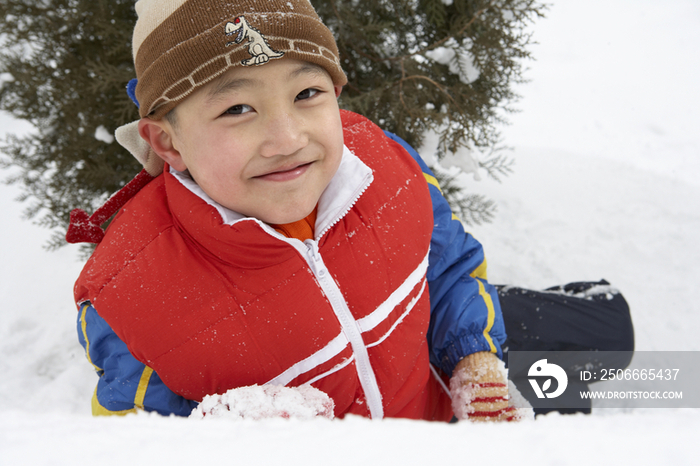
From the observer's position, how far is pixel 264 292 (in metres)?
1.03

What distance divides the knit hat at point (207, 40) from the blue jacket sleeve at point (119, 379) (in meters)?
0.59

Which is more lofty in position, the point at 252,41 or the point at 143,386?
the point at 252,41

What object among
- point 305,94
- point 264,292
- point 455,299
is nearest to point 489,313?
point 455,299

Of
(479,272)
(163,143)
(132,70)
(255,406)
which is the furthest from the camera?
(132,70)

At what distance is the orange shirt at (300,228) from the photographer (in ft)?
3.86

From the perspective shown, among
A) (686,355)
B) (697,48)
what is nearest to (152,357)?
(686,355)

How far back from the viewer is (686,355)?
2291 mm

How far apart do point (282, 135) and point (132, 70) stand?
136cm

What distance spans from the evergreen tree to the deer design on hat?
1012 mm

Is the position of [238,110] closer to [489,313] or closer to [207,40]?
[207,40]

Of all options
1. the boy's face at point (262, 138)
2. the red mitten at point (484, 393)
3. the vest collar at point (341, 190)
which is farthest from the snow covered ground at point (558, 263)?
the vest collar at point (341, 190)

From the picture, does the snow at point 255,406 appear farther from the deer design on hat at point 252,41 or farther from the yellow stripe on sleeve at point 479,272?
the yellow stripe on sleeve at point 479,272

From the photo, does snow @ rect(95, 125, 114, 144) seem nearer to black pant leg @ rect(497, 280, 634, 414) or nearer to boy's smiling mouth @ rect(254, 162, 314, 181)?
boy's smiling mouth @ rect(254, 162, 314, 181)

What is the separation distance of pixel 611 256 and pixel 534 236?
20.3 inches
